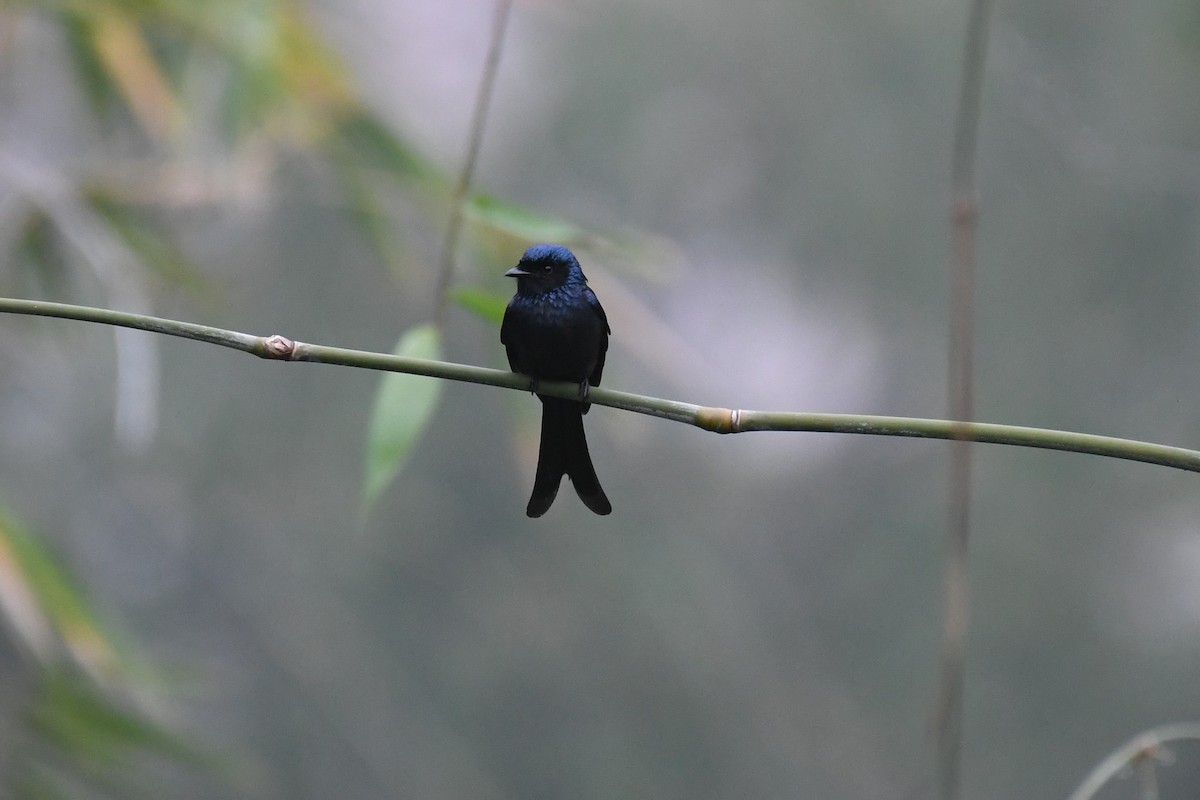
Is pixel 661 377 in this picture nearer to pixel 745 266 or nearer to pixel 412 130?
pixel 745 266

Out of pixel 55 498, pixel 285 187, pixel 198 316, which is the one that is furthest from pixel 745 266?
pixel 55 498

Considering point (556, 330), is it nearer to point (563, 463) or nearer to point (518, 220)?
point (518, 220)

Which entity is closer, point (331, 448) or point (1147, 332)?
point (1147, 332)

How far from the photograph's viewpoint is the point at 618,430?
276 cm

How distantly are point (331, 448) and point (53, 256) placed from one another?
1977 millimetres

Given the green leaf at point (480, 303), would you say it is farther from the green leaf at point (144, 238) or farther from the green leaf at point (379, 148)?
the green leaf at point (144, 238)

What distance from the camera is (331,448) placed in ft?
14.4

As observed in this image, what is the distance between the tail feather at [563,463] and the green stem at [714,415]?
7.8 inches

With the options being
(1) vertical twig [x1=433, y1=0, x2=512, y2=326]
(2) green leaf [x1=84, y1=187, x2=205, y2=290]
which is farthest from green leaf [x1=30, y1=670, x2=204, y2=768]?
(1) vertical twig [x1=433, y1=0, x2=512, y2=326]

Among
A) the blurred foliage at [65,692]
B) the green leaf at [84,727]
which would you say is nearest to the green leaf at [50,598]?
the blurred foliage at [65,692]

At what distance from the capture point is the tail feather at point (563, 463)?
118 cm

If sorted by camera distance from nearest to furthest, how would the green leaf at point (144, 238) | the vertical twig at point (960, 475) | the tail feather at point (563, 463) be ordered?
the vertical twig at point (960, 475)
the tail feather at point (563, 463)
the green leaf at point (144, 238)

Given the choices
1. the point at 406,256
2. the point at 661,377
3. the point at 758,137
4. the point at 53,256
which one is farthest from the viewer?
the point at 758,137

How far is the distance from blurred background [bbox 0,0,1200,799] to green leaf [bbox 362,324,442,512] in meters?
1.02
